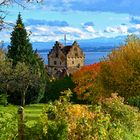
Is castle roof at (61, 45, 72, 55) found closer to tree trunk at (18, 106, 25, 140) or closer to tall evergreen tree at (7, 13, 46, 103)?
tall evergreen tree at (7, 13, 46, 103)

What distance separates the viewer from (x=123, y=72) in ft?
163

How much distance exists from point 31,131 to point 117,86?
130 feet

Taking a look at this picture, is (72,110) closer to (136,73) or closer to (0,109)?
(0,109)

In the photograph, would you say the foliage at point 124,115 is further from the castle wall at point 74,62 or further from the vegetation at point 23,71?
the castle wall at point 74,62

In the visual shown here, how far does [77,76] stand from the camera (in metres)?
70.9

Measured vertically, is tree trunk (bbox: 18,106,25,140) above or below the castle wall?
above

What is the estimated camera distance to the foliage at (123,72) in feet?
163

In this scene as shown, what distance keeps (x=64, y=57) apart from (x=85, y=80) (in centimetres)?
5913

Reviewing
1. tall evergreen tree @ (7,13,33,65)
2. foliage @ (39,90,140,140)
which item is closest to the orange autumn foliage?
tall evergreen tree @ (7,13,33,65)

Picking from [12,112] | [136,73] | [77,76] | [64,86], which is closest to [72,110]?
[12,112]

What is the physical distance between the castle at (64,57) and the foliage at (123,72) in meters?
73.7

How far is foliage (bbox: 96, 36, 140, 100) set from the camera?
1961 inches

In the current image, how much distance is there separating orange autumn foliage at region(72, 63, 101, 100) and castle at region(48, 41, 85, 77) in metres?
56.1

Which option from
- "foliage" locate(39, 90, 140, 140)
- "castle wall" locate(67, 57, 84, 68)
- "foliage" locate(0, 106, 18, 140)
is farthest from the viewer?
"castle wall" locate(67, 57, 84, 68)
